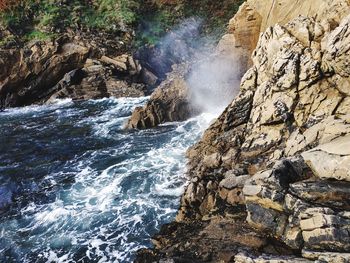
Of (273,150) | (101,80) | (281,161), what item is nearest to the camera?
(281,161)

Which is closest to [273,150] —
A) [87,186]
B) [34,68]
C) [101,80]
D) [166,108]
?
[87,186]

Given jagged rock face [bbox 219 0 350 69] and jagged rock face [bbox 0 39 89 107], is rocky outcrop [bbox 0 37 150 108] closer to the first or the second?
jagged rock face [bbox 0 39 89 107]

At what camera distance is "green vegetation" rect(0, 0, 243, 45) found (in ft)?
128

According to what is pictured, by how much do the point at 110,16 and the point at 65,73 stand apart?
372 inches

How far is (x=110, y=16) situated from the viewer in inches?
1630

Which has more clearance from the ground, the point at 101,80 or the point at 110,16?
the point at 110,16

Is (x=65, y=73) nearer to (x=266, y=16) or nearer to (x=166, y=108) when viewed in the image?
(x=166, y=108)

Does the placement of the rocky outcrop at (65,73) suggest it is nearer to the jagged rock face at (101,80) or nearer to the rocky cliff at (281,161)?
the jagged rock face at (101,80)

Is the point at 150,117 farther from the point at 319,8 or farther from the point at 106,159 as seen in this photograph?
the point at 319,8

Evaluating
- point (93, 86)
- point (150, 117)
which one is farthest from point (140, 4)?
point (150, 117)

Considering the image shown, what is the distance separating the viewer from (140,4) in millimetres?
43719

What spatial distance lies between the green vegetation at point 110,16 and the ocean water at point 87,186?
14.7m

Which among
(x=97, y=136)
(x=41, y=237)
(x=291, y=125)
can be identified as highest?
(x=291, y=125)

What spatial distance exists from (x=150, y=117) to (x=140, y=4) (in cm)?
2354
